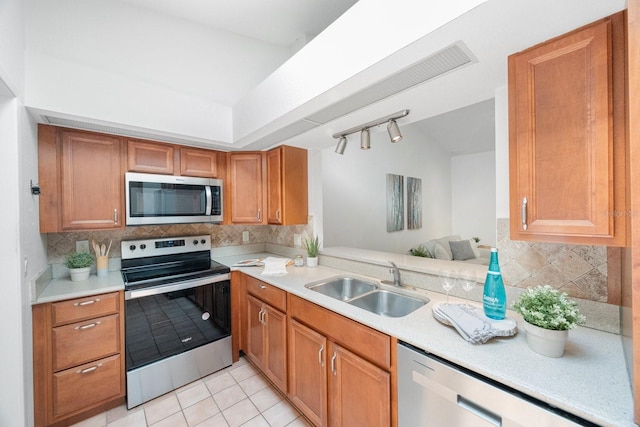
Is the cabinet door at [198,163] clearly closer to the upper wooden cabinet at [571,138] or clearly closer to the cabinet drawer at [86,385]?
the cabinet drawer at [86,385]

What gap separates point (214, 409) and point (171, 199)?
1.68 meters

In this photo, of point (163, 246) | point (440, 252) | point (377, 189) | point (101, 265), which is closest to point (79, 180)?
point (101, 265)

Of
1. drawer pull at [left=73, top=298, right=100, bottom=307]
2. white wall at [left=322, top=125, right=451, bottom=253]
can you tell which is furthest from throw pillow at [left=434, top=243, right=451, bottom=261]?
drawer pull at [left=73, top=298, right=100, bottom=307]

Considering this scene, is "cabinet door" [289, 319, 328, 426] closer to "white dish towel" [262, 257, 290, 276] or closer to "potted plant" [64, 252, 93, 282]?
"white dish towel" [262, 257, 290, 276]

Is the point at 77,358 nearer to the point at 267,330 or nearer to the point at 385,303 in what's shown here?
the point at 267,330

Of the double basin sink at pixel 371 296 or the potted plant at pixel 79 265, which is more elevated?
the potted plant at pixel 79 265

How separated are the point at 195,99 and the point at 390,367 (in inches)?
95.6

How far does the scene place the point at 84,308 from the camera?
172 centimetres

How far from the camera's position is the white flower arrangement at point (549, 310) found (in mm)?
890

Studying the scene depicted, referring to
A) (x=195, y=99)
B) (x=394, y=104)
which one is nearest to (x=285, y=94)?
(x=394, y=104)

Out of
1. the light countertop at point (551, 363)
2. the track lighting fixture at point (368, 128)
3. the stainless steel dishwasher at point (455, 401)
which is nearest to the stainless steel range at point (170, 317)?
the light countertop at point (551, 363)

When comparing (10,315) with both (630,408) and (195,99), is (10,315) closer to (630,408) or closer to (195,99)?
(195,99)

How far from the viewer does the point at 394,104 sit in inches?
59.8

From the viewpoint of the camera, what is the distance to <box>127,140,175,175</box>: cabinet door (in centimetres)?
209
